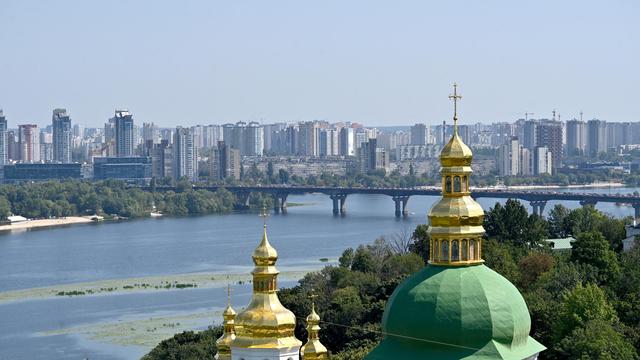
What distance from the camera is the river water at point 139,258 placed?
24656 mm

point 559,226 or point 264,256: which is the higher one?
point 264,256

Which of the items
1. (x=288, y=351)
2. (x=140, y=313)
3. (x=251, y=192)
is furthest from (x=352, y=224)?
(x=288, y=351)

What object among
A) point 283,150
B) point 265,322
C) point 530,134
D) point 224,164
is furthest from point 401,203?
point 283,150

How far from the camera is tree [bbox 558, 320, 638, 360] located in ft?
45.7

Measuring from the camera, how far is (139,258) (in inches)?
1474

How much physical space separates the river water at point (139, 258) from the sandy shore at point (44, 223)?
1.42m

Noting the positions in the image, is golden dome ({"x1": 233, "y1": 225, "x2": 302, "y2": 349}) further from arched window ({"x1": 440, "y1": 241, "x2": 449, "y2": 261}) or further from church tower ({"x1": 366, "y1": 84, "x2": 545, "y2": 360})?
arched window ({"x1": 440, "y1": 241, "x2": 449, "y2": 261})

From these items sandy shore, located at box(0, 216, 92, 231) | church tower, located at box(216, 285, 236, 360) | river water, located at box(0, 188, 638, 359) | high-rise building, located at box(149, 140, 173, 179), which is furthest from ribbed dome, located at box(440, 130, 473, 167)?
high-rise building, located at box(149, 140, 173, 179)

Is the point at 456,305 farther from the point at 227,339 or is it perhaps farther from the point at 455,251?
the point at 227,339

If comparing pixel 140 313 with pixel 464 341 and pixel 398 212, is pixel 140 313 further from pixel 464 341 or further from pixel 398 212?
pixel 398 212

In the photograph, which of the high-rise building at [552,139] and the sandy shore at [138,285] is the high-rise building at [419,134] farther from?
the sandy shore at [138,285]

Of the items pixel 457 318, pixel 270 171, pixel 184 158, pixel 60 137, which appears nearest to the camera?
pixel 457 318

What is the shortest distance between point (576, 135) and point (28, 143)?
3681cm

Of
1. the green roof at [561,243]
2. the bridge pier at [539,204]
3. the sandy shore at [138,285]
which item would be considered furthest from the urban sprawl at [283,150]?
the green roof at [561,243]
